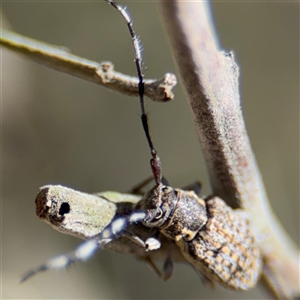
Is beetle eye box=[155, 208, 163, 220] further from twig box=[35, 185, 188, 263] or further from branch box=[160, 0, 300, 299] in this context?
branch box=[160, 0, 300, 299]

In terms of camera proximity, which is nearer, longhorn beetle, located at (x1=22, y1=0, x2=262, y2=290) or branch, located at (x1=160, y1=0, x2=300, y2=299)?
branch, located at (x1=160, y1=0, x2=300, y2=299)

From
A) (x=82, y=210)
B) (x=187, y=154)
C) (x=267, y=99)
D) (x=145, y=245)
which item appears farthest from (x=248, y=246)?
(x=267, y=99)

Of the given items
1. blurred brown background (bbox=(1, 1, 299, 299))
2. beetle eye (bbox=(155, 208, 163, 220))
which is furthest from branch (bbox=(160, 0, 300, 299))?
blurred brown background (bbox=(1, 1, 299, 299))

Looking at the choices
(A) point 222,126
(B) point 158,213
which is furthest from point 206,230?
(A) point 222,126

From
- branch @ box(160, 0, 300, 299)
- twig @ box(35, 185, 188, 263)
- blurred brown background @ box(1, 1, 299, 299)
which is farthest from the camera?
blurred brown background @ box(1, 1, 299, 299)

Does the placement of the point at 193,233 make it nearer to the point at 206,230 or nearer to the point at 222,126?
the point at 206,230

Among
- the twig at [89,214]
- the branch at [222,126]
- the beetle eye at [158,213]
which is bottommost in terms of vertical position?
the twig at [89,214]

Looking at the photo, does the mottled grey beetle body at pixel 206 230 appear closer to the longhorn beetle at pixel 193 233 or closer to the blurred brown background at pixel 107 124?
the longhorn beetle at pixel 193 233

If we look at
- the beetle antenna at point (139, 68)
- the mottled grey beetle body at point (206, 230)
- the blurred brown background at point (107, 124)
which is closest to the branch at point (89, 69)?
the beetle antenna at point (139, 68)
